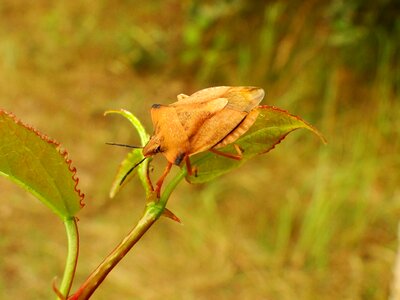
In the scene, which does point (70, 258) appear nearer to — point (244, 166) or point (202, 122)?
point (202, 122)

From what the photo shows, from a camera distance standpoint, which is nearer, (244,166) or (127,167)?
(127,167)

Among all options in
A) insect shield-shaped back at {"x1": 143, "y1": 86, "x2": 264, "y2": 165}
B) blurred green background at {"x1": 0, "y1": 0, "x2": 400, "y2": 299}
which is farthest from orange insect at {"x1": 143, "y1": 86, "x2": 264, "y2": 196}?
blurred green background at {"x1": 0, "y1": 0, "x2": 400, "y2": 299}

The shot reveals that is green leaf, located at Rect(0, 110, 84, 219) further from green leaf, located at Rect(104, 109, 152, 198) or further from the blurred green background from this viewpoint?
the blurred green background

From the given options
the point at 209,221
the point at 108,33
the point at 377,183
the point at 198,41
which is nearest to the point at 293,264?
the point at 209,221

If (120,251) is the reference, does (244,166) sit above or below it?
above

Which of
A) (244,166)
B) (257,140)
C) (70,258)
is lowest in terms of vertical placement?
(70,258)

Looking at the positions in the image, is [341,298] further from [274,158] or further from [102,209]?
[102,209]

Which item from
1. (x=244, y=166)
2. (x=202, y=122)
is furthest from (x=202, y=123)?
(x=244, y=166)
